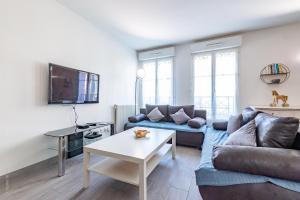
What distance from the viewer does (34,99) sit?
7.00 feet

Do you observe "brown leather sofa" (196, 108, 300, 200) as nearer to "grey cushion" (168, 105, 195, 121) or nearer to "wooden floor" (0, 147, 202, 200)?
"wooden floor" (0, 147, 202, 200)

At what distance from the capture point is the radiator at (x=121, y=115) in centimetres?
376

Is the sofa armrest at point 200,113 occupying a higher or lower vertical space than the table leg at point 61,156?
higher

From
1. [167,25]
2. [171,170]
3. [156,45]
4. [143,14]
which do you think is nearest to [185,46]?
[156,45]

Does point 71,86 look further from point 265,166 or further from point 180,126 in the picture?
point 265,166

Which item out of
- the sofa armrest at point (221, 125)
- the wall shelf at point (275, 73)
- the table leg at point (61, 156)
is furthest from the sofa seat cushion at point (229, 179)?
Result: the wall shelf at point (275, 73)

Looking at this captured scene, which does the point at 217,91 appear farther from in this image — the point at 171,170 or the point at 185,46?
the point at 171,170

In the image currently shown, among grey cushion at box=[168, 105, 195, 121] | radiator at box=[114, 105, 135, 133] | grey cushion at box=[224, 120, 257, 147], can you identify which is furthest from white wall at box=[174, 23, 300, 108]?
radiator at box=[114, 105, 135, 133]

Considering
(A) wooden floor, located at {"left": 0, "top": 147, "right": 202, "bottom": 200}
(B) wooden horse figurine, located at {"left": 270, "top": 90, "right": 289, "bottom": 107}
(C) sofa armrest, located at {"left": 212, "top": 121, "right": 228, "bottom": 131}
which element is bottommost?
(A) wooden floor, located at {"left": 0, "top": 147, "right": 202, "bottom": 200}

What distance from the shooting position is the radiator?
12.3 ft

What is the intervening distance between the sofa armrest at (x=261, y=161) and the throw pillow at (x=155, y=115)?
8.92 ft

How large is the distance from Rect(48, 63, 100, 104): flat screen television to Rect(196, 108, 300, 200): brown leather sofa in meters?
2.27

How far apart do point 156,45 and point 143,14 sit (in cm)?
168

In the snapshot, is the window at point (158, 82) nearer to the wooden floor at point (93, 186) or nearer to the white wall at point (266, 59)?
the white wall at point (266, 59)
